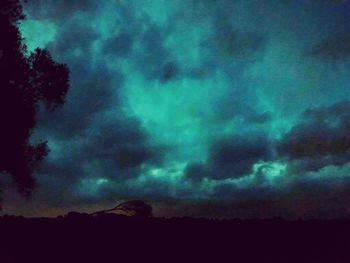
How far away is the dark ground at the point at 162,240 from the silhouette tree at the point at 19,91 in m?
11.9

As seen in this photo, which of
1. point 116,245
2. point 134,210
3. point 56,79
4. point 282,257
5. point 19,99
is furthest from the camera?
point 56,79

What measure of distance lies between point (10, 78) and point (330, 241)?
15.2 m

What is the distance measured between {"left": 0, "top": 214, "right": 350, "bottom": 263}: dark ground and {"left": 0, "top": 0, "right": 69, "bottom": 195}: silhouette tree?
470 inches

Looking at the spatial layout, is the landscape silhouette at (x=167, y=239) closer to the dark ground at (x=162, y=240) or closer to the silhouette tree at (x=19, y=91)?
the dark ground at (x=162, y=240)

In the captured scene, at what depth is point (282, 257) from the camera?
9.91 m

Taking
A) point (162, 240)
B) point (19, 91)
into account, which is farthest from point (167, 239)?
point (19, 91)

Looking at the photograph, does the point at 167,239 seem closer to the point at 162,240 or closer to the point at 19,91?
the point at 162,240

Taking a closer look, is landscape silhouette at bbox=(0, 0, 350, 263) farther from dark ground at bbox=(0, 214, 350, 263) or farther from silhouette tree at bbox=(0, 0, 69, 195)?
silhouette tree at bbox=(0, 0, 69, 195)

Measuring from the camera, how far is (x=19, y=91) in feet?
70.5

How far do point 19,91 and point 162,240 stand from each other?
13.8 meters

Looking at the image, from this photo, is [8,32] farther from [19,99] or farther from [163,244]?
[163,244]

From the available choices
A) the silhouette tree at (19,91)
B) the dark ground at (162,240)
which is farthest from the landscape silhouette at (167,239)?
the silhouette tree at (19,91)

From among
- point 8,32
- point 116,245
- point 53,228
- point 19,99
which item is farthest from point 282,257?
point 8,32

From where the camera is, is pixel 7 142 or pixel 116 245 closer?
pixel 116 245
